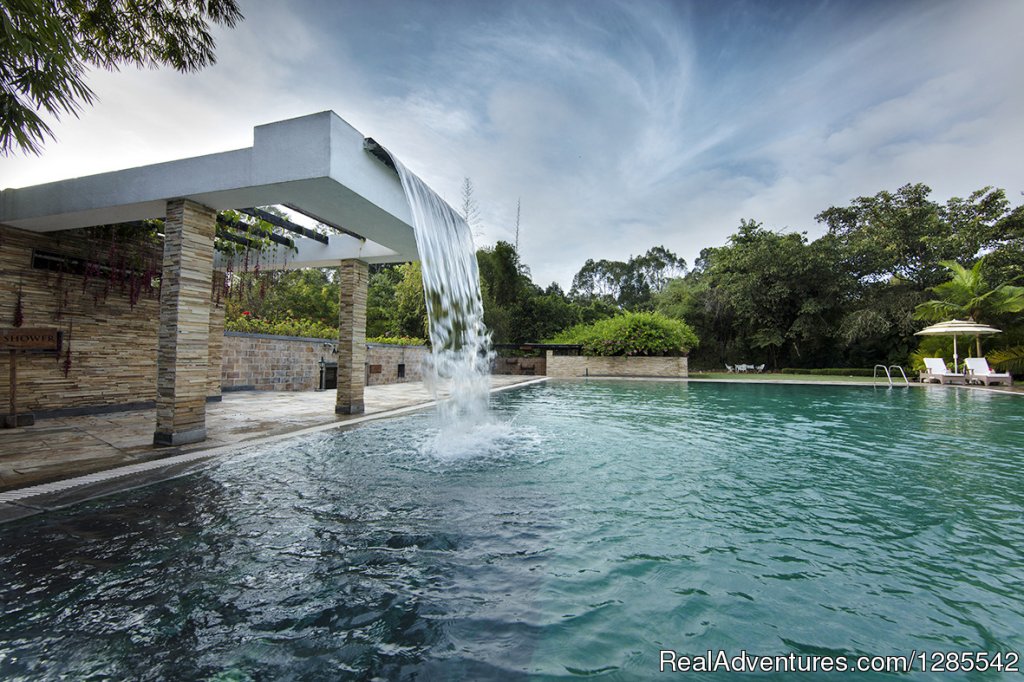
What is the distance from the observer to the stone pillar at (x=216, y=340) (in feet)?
28.0

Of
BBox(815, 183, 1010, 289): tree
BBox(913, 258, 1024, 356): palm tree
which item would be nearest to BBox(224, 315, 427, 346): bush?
BBox(913, 258, 1024, 356): palm tree

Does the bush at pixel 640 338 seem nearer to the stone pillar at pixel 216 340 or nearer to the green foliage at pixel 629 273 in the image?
the stone pillar at pixel 216 340

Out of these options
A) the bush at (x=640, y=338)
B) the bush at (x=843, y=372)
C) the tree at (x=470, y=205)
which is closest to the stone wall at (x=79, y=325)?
the bush at (x=640, y=338)

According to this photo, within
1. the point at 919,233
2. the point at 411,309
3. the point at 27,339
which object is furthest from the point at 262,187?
the point at 919,233

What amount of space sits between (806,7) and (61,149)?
1287 cm

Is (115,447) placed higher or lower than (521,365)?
lower

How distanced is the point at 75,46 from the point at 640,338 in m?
17.9

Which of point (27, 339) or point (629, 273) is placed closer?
point (27, 339)

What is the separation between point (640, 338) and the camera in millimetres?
18625

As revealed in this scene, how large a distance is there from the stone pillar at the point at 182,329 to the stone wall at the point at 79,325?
316 cm

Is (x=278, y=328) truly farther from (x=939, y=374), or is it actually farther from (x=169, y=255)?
(x=939, y=374)

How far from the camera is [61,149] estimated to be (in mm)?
5789

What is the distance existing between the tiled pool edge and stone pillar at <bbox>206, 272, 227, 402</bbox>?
185 inches

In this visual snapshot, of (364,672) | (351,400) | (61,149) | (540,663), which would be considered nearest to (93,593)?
(364,672)
